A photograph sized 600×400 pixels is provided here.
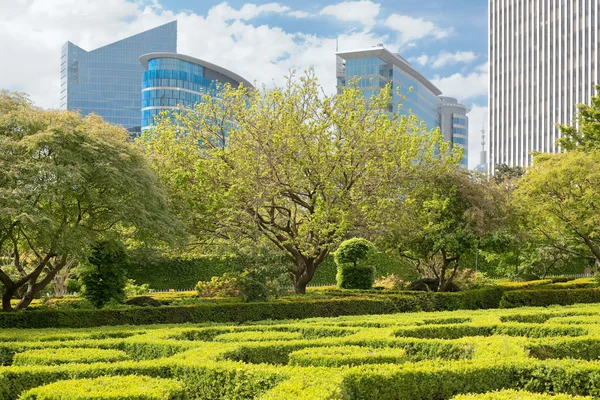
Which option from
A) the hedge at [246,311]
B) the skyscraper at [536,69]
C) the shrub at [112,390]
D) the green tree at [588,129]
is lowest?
the hedge at [246,311]

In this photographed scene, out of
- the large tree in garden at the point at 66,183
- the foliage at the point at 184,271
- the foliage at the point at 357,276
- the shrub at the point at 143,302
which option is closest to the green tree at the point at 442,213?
the foliage at the point at 357,276

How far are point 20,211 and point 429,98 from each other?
131388 mm

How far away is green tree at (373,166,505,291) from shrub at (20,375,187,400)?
1614 cm

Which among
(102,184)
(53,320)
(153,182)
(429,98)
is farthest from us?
(429,98)

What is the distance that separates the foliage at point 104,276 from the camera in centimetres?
1911

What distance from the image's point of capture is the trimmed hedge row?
16.4 m

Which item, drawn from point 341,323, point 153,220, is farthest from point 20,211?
point 341,323

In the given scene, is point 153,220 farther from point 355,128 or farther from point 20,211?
point 355,128

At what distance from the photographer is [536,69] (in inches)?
4122

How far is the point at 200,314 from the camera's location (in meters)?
17.9

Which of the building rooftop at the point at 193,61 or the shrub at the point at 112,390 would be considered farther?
the building rooftop at the point at 193,61

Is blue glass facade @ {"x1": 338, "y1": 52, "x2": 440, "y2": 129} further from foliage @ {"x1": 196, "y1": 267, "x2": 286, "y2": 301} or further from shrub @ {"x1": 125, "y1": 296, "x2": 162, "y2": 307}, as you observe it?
shrub @ {"x1": 125, "y1": 296, "x2": 162, "y2": 307}

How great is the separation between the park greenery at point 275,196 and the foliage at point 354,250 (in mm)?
47

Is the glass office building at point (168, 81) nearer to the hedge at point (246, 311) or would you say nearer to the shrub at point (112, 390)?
the hedge at point (246, 311)
